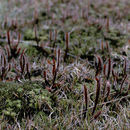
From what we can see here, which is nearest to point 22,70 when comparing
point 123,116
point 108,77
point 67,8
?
point 108,77

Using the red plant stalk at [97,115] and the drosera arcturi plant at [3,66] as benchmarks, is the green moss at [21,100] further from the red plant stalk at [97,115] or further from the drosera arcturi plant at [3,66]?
the red plant stalk at [97,115]

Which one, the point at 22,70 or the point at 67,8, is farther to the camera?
the point at 67,8

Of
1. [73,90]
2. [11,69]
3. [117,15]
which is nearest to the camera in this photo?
[73,90]

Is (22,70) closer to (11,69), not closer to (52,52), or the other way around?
(11,69)

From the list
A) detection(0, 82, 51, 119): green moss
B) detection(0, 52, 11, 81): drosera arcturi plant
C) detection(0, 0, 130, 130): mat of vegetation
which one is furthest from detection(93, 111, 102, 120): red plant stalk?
detection(0, 52, 11, 81): drosera arcturi plant

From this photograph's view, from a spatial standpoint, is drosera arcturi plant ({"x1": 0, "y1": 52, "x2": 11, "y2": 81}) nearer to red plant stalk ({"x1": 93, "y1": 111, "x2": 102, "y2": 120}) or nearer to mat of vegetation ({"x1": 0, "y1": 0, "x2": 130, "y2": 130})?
mat of vegetation ({"x1": 0, "y1": 0, "x2": 130, "y2": 130})

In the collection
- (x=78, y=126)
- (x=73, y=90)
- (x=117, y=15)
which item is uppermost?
(x=117, y=15)

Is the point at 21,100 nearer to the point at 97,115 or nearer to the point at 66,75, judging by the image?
the point at 66,75

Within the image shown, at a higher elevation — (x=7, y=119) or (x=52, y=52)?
(x=52, y=52)
